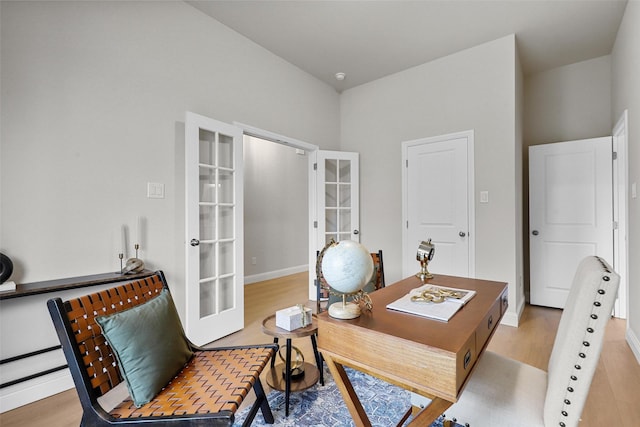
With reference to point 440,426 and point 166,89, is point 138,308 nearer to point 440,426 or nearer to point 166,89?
point 440,426

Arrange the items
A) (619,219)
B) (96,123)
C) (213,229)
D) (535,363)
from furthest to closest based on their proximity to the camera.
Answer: (619,219)
(213,229)
(535,363)
(96,123)

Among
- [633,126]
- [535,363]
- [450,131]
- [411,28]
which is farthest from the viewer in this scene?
[450,131]

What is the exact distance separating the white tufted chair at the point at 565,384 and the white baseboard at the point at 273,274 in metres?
4.34

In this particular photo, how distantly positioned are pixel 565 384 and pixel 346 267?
0.72m

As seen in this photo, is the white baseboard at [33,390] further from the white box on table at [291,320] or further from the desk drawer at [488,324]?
the desk drawer at [488,324]

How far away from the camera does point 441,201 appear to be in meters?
3.63

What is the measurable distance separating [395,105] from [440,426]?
3.49m

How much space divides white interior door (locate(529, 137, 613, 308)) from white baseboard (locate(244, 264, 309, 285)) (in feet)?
12.5

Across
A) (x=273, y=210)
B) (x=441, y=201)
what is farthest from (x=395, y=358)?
(x=273, y=210)

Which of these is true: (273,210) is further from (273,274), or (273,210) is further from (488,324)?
(488,324)

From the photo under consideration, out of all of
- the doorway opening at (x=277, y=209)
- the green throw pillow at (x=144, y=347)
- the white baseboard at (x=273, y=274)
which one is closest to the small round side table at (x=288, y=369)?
the green throw pillow at (x=144, y=347)

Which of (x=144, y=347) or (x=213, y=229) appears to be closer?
(x=144, y=347)

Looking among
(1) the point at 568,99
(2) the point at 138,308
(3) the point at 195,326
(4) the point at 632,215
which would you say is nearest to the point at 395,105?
(1) the point at 568,99

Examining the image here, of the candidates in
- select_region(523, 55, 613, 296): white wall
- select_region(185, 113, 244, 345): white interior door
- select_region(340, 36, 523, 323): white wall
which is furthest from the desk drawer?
select_region(523, 55, 613, 296): white wall
